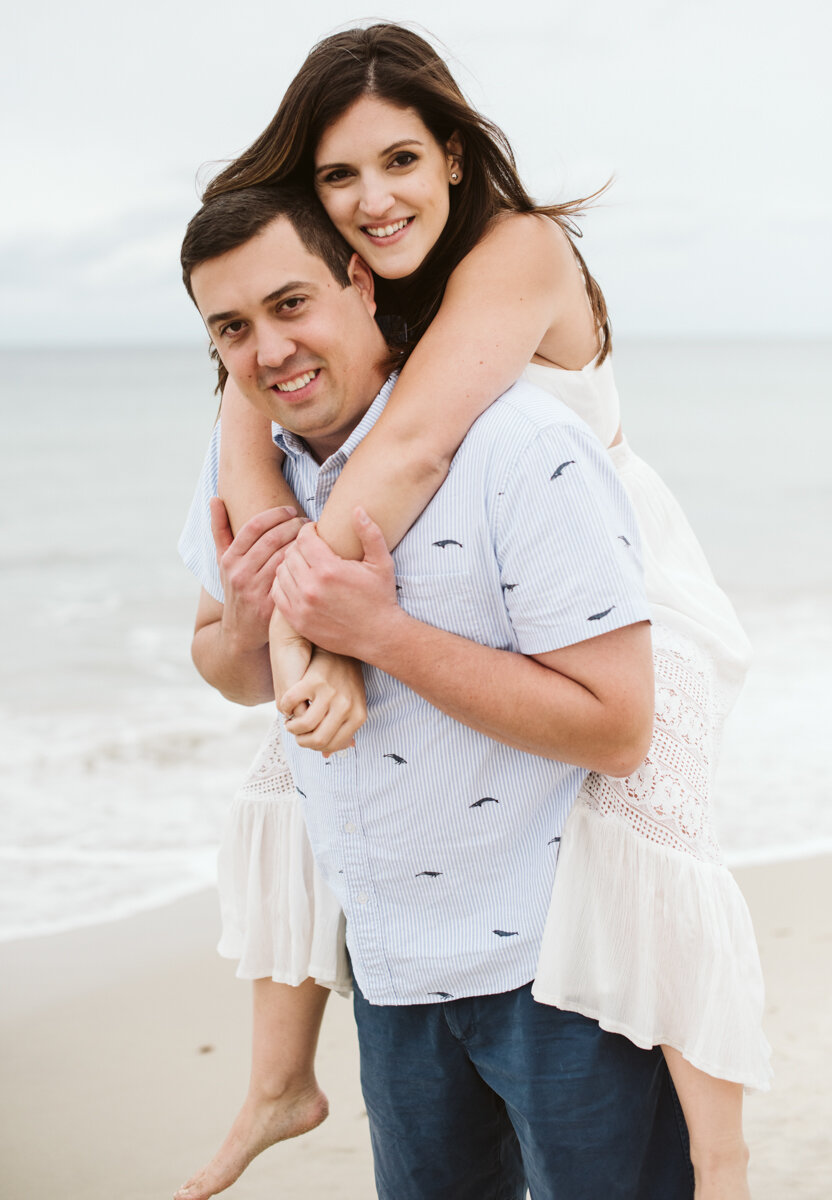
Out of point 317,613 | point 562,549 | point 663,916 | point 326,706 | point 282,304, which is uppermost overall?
point 282,304

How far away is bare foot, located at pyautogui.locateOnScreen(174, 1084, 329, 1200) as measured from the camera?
2432mm

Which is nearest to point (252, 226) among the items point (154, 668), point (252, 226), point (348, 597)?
point (252, 226)

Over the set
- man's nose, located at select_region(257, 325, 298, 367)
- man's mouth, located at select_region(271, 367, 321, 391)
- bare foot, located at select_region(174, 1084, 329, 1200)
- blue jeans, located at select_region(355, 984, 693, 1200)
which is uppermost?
man's nose, located at select_region(257, 325, 298, 367)

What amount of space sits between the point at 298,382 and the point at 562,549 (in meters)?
0.52

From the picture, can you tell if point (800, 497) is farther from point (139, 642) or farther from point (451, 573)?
point (451, 573)

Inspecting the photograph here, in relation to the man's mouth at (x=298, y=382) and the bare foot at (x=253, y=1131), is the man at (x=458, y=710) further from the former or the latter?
the bare foot at (x=253, y=1131)

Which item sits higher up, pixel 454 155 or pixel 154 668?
pixel 454 155

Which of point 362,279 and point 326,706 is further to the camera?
point 362,279

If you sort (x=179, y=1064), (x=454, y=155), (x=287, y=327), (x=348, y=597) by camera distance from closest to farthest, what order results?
(x=348, y=597) → (x=287, y=327) → (x=454, y=155) → (x=179, y=1064)

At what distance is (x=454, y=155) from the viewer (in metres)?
2.27

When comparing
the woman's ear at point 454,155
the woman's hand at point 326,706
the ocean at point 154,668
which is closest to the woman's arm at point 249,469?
the woman's hand at point 326,706

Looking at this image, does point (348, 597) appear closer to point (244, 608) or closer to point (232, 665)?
point (244, 608)

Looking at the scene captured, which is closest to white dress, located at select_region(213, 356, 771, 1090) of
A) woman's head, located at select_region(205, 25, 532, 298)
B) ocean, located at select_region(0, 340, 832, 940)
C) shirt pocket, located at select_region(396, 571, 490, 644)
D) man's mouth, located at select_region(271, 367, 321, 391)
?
shirt pocket, located at select_region(396, 571, 490, 644)

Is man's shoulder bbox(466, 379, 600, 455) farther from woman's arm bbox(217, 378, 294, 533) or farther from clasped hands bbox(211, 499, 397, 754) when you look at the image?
woman's arm bbox(217, 378, 294, 533)
